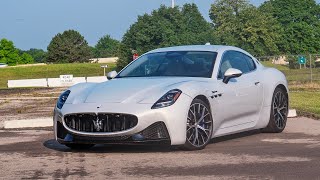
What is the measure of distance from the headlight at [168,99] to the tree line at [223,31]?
7221 cm

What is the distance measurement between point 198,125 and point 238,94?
1.09 meters

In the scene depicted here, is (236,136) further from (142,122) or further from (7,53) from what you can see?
(7,53)

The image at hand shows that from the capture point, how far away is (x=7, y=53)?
161 m

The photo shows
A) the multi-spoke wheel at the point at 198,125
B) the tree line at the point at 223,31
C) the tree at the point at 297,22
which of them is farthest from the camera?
the tree at the point at 297,22

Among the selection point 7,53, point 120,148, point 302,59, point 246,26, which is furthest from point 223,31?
point 120,148

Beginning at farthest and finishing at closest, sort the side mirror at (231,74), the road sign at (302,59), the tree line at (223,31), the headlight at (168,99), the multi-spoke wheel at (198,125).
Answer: the tree line at (223,31), the road sign at (302,59), the side mirror at (231,74), the multi-spoke wheel at (198,125), the headlight at (168,99)

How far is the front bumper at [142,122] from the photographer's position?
26.5 feet

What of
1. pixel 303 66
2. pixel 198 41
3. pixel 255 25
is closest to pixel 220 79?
pixel 303 66

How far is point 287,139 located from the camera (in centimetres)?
955

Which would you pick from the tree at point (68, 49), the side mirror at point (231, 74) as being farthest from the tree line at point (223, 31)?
the side mirror at point (231, 74)

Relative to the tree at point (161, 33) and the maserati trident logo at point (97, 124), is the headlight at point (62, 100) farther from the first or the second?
the tree at point (161, 33)

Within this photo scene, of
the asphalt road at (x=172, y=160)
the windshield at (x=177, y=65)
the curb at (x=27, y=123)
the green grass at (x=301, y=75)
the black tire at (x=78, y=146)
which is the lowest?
the asphalt road at (x=172, y=160)

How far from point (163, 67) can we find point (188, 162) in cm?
227

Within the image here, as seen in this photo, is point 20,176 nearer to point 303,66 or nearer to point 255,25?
point 303,66
